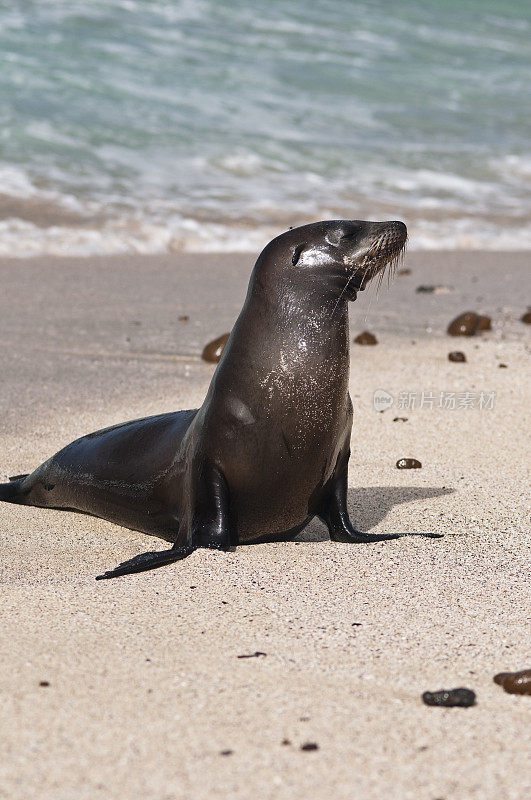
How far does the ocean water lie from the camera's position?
12.1 metres

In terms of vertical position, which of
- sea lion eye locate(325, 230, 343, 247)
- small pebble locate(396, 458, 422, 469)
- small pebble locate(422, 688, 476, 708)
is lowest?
small pebble locate(396, 458, 422, 469)

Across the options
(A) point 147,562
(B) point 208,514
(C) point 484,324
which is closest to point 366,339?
(C) point 484,324

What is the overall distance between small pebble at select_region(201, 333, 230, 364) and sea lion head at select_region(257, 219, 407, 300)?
9.70ft

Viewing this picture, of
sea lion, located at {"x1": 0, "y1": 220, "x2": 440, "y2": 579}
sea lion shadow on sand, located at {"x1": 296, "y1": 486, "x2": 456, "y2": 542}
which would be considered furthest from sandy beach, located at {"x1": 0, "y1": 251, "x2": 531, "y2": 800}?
sea lion, located at {"x1": 0, "y1": 220, "x2": 440, "y2": 579}

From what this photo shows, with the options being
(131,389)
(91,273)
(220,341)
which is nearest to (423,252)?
(91,273)

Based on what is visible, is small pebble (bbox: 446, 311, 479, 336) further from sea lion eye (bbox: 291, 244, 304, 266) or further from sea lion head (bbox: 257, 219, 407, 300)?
sea lion eye (bbox: 291, 244, 304, 266)

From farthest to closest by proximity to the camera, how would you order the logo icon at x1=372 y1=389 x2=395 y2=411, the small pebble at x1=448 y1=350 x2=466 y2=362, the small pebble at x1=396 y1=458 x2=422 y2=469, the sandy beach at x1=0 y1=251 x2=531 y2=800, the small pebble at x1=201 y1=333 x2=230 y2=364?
the small pebble at x1=448 y1=350 x2=466 y2=362
the small pebble at x1=201 y1=333 x2=230 y2=364
the logo icon at x1=372 y1=389 x2=395 y2=411
the small pebble at x1=396 y1=458 x2=422 y2=469
the sandy beach at x1=0 y1=251 x2=531 y2=800

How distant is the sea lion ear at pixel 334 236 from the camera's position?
3.95 meters

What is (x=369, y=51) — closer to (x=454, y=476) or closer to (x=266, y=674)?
(x=454, y=476)

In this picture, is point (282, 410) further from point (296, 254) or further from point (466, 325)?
point (466, 325)

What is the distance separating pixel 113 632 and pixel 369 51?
2070 centimetres

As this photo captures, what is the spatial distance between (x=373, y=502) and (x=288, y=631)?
163cm

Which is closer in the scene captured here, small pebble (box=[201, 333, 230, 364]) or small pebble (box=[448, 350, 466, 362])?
small pebble (box=[201, 333, 230, 364])

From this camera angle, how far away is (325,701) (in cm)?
251
